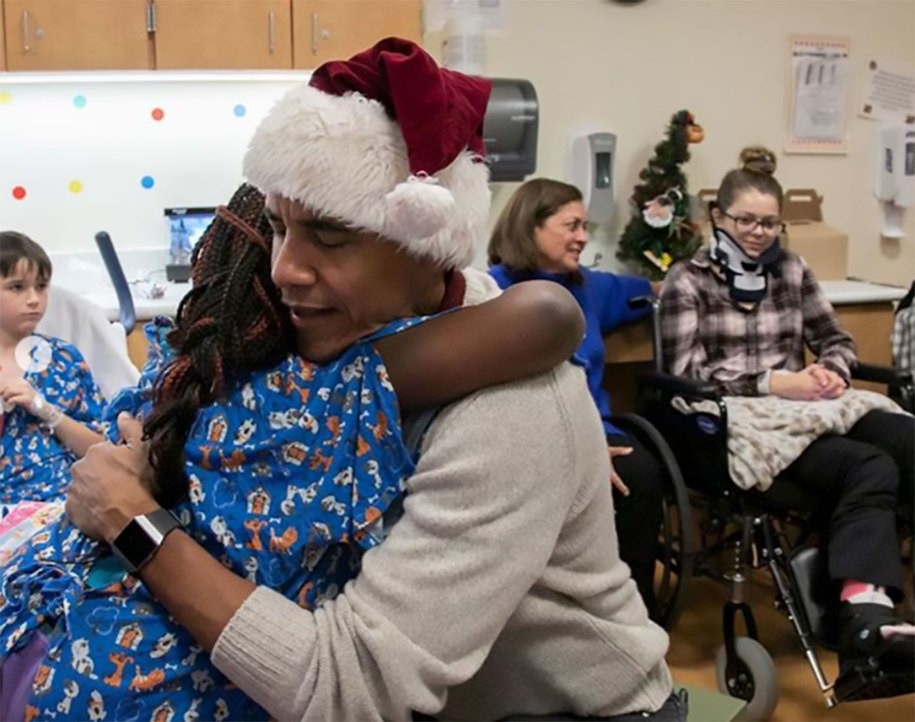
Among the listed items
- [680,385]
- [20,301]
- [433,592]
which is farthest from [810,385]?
[433,592]

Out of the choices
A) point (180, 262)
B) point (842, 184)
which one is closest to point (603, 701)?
point (180, 262)

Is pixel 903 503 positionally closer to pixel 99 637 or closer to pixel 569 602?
pixel 569 602

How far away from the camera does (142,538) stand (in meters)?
1.04

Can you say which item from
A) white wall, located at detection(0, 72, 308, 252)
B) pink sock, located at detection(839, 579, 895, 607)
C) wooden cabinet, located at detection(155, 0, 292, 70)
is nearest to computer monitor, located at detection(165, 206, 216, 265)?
white wall, located at detection(0, 72, 308, 252)

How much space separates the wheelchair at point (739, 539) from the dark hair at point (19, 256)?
1519 millimetres

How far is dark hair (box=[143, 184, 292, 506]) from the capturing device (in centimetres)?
109

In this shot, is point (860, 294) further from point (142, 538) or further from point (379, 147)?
point (142, 538)

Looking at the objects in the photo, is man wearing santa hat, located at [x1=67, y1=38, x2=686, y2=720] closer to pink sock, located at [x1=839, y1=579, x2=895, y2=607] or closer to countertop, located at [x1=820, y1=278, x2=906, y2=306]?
pink sock, located at [x1=839, y1=579, x2=895, y2=607]

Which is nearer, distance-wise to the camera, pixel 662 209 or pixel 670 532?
pixel 670 532

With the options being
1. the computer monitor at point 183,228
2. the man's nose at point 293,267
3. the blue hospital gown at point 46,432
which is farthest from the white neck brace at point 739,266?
the man's nose at point 293,267

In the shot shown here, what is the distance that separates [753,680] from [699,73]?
8.00ft

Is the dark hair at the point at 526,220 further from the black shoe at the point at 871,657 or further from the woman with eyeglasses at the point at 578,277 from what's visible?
the black shoe at the point at 871,657

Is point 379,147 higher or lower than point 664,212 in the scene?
higher

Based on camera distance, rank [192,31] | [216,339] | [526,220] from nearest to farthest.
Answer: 1. [216,339]
2. [526,220]
3. [192,31]
